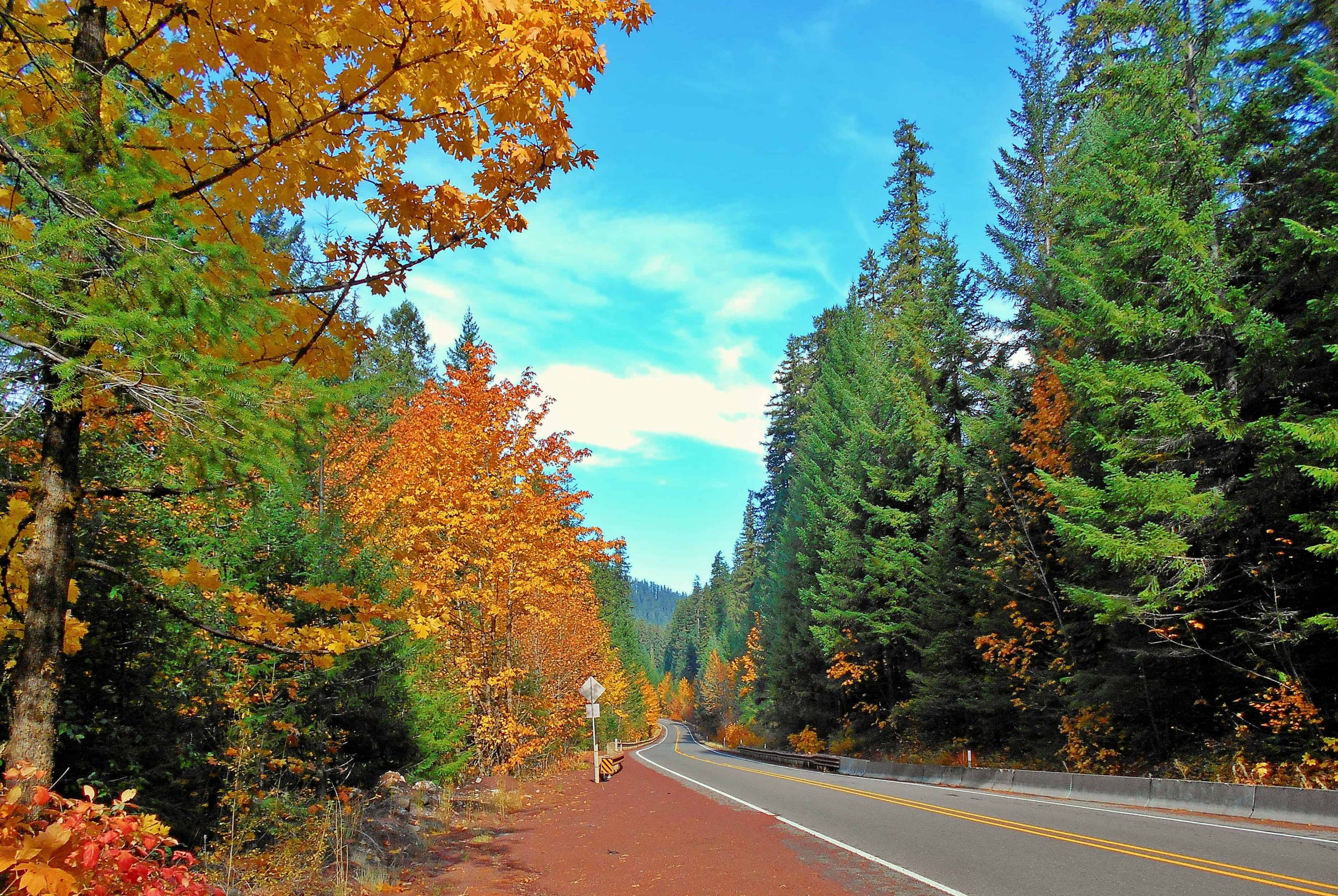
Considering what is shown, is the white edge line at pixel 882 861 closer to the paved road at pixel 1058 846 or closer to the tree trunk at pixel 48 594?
the paved road at pixel 1058 846

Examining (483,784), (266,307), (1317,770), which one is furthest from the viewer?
(483,784)

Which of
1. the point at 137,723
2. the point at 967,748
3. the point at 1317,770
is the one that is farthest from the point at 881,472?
the point at 137,723

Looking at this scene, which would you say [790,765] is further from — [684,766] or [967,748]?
[967,748]

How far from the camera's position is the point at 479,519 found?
1404 centimetres

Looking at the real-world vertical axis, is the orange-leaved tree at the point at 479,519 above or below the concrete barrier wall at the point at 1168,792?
above

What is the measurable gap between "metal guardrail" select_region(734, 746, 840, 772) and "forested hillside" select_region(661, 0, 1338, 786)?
9.10ft

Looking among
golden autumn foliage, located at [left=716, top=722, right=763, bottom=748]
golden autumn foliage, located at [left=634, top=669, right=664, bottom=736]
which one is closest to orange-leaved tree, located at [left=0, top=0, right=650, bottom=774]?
golden autumn foliage, located at [left=716, top=722, right=763, bottom=748]

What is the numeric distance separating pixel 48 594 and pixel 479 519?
10.9m

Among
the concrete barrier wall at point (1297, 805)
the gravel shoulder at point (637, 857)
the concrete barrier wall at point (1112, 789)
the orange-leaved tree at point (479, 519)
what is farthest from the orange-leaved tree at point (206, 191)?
the concrete barrier wall at point (1112, 789)

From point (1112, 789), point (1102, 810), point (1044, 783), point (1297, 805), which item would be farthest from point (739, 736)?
point (1297, 805)

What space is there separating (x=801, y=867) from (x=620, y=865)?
2.35 meters

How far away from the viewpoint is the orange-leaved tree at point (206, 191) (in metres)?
2.98

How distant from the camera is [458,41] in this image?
11.5ft

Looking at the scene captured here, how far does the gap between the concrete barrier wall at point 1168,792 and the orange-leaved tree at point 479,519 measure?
10879 millimetres
